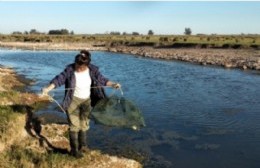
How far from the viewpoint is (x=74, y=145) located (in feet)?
35.8

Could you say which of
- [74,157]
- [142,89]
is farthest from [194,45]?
[74,157]

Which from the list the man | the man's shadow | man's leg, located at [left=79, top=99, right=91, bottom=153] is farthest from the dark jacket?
the man's shadow

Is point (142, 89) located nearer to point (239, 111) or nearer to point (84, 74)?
point (239, 111)

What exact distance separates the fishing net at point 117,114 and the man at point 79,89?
32 centimetres

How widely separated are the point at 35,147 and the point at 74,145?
1.37 meters

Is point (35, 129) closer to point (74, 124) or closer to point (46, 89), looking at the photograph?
point (74, 124)

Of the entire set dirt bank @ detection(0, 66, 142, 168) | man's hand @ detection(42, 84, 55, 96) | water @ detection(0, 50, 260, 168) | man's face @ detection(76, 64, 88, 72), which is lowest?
water @ detection(0, 50, 260, 168)

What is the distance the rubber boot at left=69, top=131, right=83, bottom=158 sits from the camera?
424 inches

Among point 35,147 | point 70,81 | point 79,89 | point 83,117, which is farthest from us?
point 35,147

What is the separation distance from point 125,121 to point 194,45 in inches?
2123

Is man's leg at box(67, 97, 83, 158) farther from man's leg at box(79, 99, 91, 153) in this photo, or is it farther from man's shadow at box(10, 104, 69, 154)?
man's shadow at box(10, 104, 69, 154)

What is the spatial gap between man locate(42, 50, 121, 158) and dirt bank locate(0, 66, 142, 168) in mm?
491

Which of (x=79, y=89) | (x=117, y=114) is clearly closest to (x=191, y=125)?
(x=117, y=114)

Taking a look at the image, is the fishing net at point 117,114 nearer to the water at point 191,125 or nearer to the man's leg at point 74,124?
the man's leg at point 74,124
